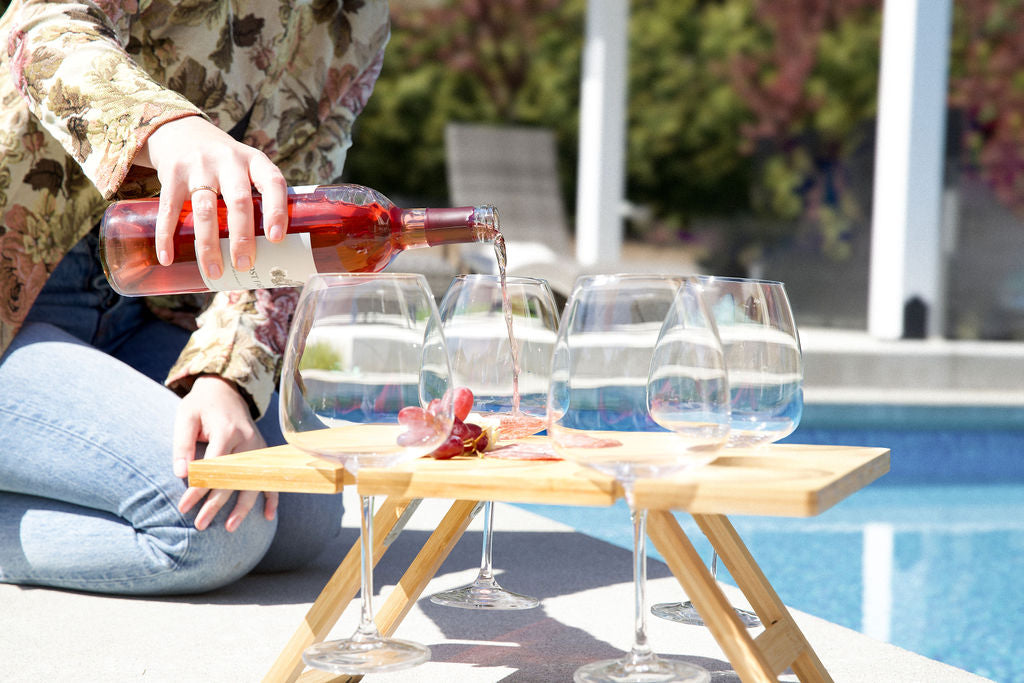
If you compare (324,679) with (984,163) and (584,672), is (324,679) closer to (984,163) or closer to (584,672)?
(584,672)

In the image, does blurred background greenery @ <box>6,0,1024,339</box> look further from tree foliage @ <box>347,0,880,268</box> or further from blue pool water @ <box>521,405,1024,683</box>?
blue pool water @ <box>521,405,1024,683</box>

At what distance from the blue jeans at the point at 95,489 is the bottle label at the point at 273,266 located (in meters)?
0.61

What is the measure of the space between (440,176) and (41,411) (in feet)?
29.9

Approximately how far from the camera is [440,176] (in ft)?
34.9

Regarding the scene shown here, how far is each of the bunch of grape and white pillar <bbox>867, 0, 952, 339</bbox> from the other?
5208 mm

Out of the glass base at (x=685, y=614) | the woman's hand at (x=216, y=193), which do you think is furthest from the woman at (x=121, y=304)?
the glass base at (x=685, y=614)

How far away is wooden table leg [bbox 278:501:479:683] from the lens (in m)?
1.07

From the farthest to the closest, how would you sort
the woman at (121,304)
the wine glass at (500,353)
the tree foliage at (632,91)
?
the tree foliage at (632,91)
the woman at (121,304)
the wine glass at (500,353)

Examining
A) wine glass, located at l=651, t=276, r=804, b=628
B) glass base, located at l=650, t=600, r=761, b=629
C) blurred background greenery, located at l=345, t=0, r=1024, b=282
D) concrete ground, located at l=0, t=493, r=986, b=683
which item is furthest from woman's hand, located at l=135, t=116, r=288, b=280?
blurred background greenery, located at l=345, t=0, r=1024, b=282

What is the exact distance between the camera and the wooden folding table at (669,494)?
0.86 m

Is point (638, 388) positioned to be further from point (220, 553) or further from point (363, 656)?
point (220, 553)

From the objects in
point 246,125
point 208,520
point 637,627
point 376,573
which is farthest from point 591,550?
point 637,627

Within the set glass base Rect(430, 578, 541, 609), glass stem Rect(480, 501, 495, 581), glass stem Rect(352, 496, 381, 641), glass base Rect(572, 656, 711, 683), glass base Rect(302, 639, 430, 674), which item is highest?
glass stem Rect(352, 496, 381, 641)

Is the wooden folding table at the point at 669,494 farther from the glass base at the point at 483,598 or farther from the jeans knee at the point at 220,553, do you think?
the jeans knee at the point at 220,553
